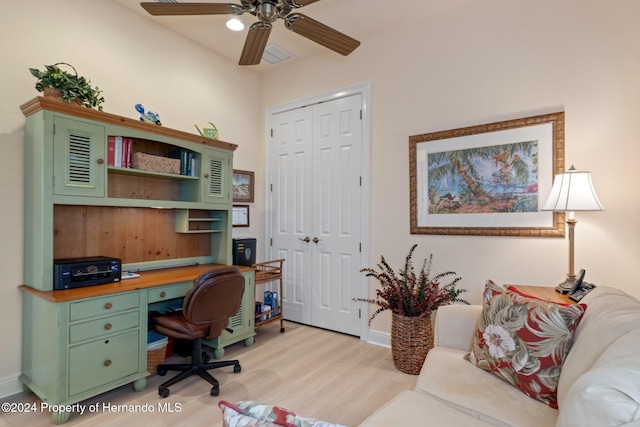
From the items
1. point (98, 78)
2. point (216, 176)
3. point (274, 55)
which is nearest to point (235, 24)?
point (274, 55)

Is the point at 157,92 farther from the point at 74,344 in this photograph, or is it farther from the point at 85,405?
the point at 85,405

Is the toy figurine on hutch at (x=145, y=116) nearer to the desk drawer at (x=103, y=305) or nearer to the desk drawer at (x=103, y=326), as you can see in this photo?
the desk drawer at (x=103, y=305)

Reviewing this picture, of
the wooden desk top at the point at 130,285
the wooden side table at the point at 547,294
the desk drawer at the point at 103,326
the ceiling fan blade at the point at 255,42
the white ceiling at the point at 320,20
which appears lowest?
the desk drawer at the point at 103,326

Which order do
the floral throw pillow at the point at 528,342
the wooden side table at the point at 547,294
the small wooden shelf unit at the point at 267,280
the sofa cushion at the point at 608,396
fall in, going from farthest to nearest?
the small wooden shelf unit at the point at 267,280 → the wooden side table at the point at 547,294 → the floral throw pillow at the point at 528,342 → the sofa cushion at the point at 608,396

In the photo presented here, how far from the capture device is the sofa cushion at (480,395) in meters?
1.29

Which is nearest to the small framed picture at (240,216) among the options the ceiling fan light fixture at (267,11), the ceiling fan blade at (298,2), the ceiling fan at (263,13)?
the ceiling fan at (263,13)

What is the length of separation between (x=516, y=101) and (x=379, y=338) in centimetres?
237

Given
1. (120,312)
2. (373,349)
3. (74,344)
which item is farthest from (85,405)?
(373,349)

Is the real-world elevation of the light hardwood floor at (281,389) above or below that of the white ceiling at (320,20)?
below

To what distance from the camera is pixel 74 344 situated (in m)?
2.03

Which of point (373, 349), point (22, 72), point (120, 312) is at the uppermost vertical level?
point (22, 72)

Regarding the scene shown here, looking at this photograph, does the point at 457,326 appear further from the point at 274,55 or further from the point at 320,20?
the point at 274,55

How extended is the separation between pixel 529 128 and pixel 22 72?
368cm

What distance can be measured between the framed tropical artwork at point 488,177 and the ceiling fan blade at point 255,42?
153cm
